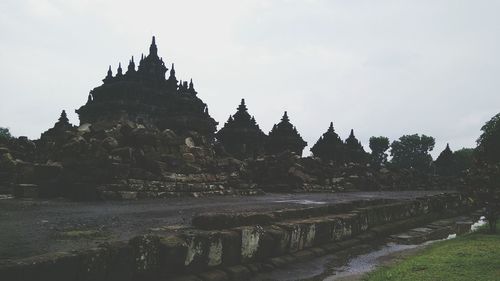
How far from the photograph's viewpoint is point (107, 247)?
3.56 metres

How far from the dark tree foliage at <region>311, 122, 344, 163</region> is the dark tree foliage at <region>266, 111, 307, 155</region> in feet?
14.8

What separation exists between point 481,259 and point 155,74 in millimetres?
49134

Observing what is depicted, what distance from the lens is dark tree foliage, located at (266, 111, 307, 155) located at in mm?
31281

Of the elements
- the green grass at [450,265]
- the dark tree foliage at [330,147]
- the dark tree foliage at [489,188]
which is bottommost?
the green grass at [450,265]

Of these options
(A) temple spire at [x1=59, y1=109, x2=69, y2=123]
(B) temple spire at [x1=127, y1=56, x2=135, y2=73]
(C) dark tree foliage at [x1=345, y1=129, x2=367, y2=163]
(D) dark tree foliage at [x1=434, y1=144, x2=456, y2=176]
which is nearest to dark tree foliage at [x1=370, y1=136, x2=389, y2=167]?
(D) dark tree foliage at [x1=434, y1=144, x2=456, y2=176]

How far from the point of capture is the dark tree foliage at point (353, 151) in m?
39.9

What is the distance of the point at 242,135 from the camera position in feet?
104

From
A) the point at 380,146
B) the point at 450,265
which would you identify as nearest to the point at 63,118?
the point at 450,265

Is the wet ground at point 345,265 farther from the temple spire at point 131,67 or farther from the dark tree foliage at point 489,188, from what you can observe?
the temple spire at point 131,67

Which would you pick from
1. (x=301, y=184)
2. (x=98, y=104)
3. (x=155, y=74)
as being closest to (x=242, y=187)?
(x=301, y=184)

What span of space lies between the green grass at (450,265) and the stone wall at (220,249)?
4.04 feet

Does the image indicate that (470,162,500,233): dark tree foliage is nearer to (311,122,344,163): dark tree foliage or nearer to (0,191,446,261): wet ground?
(0,191,446,261): wet ground

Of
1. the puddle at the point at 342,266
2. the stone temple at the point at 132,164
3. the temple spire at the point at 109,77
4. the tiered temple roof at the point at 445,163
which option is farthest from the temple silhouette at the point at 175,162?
the tiered temple roof at the point at 445,163

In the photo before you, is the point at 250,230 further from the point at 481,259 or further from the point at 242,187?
the point at 242,187
